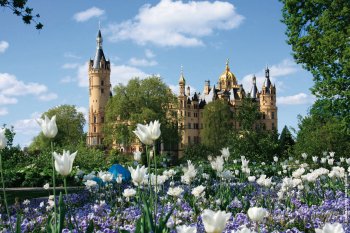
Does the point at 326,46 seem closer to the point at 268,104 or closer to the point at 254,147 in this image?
the point at 254,147

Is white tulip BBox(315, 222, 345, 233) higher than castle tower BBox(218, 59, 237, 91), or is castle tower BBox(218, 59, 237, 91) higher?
castle tower BBox(218, 59, 237, 91)

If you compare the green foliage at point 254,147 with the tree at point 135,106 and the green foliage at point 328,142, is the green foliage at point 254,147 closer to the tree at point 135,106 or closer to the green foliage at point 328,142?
the green foliage at point 328,142

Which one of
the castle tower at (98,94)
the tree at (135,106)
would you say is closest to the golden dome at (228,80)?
the castle tower at (98,94)

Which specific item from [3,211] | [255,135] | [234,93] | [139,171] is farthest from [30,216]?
[234,93]

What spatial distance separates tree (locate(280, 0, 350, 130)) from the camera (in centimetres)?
1977

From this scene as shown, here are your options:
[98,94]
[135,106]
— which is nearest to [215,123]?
[135,106]

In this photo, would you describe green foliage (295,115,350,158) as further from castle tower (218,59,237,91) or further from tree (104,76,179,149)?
castle tower (218,59,237,91)

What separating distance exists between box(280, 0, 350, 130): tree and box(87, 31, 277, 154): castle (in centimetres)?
5840

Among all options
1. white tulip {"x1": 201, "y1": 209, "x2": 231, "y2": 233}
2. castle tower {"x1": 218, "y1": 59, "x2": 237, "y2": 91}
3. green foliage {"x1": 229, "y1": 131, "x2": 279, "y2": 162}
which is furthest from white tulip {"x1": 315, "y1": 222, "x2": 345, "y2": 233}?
castle tower {"x1": 218, "y1": 59, "x2": 237, "y2": 91}

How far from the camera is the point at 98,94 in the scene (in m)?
84.6

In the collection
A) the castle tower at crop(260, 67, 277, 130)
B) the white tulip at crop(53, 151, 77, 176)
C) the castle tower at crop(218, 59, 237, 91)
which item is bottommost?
the white tulip at crop(53, 151, 77, 176)


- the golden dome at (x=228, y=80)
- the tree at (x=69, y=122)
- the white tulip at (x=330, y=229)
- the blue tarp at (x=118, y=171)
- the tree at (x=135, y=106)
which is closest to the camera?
the white tulip at (x=330, y=229)

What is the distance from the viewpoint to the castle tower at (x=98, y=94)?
84.2 metres

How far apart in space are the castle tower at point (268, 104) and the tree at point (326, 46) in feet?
232
